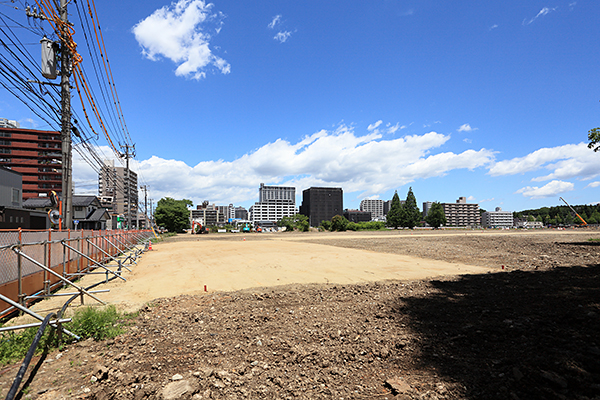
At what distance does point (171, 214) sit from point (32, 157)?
167 feet

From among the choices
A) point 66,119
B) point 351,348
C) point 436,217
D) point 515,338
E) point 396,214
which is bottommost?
Result: point 436,217

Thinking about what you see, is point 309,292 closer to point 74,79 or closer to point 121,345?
point 121,345

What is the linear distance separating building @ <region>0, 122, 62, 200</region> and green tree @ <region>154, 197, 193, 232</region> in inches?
1249

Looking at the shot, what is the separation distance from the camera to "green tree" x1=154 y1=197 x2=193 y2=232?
303 ft

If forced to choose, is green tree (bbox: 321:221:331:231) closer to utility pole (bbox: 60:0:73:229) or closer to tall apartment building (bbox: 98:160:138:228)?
tall apartment building (bbox: 98:160:138:228)

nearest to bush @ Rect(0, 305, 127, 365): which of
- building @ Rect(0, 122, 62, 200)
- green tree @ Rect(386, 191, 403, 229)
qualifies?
building @ Rect(0, 122, 62, 200)

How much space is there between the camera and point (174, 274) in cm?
1534

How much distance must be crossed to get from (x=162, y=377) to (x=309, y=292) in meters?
6.17

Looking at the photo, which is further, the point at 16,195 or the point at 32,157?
the point at 32,157

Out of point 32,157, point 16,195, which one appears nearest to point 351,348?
point 16,195

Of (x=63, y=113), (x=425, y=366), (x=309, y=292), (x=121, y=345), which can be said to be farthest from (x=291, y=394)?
(x=63, y=113)

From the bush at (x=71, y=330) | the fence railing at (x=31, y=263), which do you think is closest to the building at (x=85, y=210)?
the fence railing at (x=31, y=263)

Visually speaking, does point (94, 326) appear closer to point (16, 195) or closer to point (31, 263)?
point (31, 263)

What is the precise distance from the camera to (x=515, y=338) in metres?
5.17
